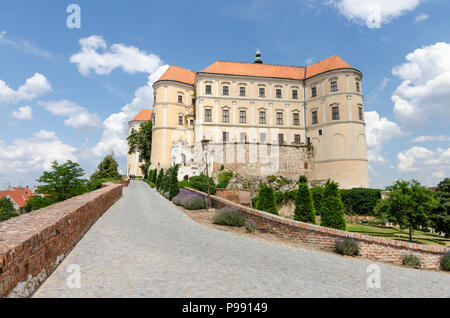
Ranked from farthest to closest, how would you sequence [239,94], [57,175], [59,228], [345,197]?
1. [239,94]
2. [345,197]
3. [57,175]
4. [59,228]

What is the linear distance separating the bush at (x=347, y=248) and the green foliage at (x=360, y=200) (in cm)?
3109

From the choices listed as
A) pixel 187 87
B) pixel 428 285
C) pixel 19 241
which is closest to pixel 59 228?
pixel 19 241

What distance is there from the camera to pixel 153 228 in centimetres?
1097

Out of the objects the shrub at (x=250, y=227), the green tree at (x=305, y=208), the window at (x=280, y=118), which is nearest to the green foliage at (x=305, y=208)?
the green tree at (x=305, y=208)

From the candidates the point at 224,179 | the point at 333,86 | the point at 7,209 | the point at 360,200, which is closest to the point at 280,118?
the point at 333,86

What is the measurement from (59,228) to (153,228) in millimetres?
5121

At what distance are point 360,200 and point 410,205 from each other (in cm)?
1989

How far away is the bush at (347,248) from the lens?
865 centimetres

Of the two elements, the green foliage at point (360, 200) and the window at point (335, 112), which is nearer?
the green foliage at point (360, 200)

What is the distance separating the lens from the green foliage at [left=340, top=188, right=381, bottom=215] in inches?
1438

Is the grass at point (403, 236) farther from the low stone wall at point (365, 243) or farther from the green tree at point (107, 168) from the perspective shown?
the green tree at point (107, 168)

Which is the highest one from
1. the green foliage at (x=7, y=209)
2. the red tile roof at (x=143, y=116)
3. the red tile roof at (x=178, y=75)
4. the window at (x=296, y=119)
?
the red tile roof at (x=178, y=75)

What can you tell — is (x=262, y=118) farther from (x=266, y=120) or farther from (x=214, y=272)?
(x=214, y=272)
